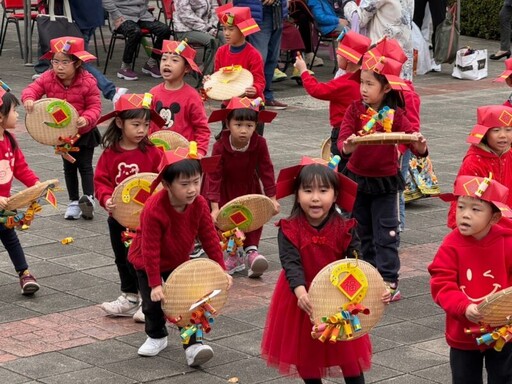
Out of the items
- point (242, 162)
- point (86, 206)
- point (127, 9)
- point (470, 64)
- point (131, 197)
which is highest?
point (131, 197)

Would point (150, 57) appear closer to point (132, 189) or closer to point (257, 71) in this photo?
point (257, 71)

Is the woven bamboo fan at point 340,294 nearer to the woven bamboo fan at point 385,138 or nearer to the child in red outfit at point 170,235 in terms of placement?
the child in red outfit at point 170,235

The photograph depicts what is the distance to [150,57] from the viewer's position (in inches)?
665

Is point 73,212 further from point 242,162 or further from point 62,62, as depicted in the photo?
point 242,162

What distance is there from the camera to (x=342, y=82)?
28.3 ft

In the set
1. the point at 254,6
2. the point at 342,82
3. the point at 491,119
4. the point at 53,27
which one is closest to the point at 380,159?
the point at 491,119

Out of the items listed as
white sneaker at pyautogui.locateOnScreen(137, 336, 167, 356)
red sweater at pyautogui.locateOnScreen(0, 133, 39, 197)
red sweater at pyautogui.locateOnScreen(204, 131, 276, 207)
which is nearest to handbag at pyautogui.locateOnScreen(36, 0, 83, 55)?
red sweater at pyautogui.locateOnScreen(204, 131, 276, 207)

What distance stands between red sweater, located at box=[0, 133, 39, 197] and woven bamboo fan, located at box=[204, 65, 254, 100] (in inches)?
82.5

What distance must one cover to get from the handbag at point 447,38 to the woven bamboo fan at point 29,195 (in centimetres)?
1154

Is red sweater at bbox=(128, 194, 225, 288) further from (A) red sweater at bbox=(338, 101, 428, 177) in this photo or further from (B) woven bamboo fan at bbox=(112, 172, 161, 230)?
(A) red sweater at bbox=(338, 101, 428, 177)

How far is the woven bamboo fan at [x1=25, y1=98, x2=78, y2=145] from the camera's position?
29.5ft

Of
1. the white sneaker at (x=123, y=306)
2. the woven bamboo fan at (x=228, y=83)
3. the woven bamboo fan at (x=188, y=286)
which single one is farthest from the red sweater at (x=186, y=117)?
the woven bamboo fan at (x=188, y=286)

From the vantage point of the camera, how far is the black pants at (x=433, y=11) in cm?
1783

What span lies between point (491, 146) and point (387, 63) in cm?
93
